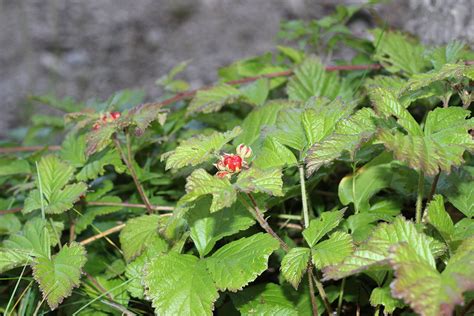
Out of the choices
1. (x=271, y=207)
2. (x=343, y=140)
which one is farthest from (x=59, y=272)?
(x=343, y=140)

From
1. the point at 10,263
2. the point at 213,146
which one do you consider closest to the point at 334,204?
the point at 213,146

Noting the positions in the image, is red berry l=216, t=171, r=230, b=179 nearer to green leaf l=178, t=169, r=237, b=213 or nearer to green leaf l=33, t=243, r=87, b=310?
green leaf l=178, t=169, r=237, b=213

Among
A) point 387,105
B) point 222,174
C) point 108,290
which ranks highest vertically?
point 387,105

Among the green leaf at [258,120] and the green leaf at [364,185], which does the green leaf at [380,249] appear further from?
the green leaf at [258,120]

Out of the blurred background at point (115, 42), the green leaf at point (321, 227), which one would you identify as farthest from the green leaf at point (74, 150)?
the blurred background at point (115, 42)

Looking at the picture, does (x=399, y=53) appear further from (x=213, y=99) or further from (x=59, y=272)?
(x=59, y=272)

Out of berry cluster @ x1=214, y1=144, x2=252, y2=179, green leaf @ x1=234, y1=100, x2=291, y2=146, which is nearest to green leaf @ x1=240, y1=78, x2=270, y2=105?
green leaf @ x1=234, y1=100, x2=291, y2=146
